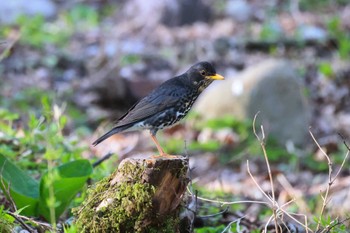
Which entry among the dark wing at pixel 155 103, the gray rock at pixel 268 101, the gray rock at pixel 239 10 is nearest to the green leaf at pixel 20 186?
the dark wing at pixel 155 103

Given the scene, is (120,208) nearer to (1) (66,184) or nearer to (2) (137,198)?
(2) (137,198)

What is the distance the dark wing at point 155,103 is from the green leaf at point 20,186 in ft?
3.04

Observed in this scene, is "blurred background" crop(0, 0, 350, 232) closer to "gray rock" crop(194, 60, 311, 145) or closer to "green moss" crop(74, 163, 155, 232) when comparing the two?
"gray rock" crop(194, 60, 311, 145)

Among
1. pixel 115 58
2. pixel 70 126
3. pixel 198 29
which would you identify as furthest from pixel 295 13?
pixel 70 126

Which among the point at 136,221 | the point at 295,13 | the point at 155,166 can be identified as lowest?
the point at 295,13

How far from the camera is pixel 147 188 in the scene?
349 cm

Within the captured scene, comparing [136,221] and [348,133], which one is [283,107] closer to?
[348,133]

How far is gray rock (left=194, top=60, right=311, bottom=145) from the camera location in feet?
32.2

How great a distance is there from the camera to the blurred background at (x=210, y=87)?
7.75 meters

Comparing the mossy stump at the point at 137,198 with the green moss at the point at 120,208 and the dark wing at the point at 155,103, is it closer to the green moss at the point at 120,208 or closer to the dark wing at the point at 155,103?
Answer: the green moss at the point at 120,208

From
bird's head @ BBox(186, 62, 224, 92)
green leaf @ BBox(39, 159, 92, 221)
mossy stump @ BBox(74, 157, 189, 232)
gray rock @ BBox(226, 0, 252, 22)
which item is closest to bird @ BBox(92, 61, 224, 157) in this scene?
bird's head @ BBox(186, 62, 224, 92)

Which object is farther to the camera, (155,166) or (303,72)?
(303,72)

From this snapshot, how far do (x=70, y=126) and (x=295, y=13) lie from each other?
8047 millimetres

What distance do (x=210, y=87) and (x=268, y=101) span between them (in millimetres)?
1272
